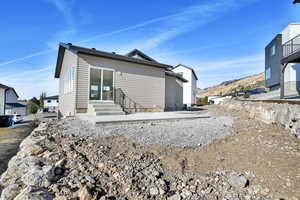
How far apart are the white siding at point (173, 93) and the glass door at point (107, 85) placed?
5.57m

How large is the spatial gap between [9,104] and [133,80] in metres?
27.4

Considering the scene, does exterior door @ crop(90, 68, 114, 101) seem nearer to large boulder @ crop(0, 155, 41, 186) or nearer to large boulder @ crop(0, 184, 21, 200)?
large boulder @ crop(0, 155, 41, 186)

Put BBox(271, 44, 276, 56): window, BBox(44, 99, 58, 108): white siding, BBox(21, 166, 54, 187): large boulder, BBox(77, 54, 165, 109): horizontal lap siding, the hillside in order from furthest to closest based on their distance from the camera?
1. the hillside
2. BBox(44, 99, 58, 108): white siding
3. BBox(271, 44, 276, 56): window
4. BBox(77, 54, 165, 109): horizontal lap siding
5. BBox(21, 166, 54, 187): large boulder

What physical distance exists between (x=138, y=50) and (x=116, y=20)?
2.96m

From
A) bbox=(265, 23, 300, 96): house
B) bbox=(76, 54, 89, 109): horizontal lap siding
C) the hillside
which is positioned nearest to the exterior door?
bbox=(76, 54, 89, 109): horizontal lap siding

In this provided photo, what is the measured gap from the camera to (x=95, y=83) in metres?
8.20

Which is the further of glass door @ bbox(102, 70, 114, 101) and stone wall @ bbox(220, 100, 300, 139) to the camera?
glass door @ bbox(102, 70, 114, 101)

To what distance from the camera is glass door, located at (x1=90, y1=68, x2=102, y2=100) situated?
A: 8.09m

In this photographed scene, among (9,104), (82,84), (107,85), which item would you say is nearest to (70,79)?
(82,84)

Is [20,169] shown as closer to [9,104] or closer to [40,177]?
[40,177]

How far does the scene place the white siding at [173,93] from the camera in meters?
12.9

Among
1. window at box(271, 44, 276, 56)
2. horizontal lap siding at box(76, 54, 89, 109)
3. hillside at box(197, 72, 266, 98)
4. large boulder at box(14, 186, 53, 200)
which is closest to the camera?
large boulder at box(14, 186, 53, 200)

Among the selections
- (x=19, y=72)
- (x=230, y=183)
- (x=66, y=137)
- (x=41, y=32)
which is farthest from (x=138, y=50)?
(x=19, y=72)

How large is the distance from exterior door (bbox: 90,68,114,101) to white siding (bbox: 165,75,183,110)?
222 inches
